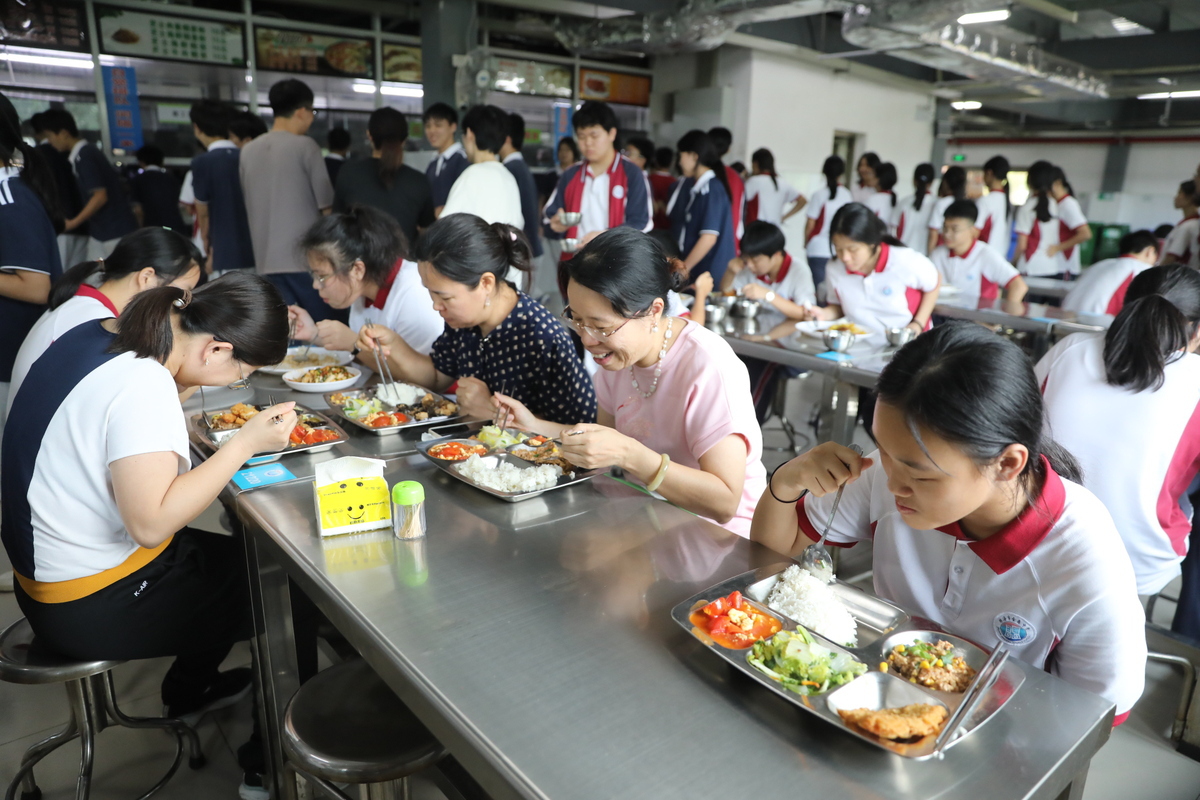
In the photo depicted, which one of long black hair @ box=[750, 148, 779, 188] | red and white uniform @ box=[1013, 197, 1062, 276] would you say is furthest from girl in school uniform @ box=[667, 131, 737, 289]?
red and white uniform @ box=[1013, 197, 1062, 276]

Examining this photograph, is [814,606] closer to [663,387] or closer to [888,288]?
[663,387]

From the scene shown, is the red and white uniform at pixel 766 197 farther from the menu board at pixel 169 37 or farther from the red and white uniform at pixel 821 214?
the menu board at pixel 169 37

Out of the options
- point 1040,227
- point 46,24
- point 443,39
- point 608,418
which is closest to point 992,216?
point 1040,227

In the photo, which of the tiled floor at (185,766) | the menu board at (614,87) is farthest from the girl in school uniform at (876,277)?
the menu board at (614,87)

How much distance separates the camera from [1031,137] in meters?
14.1

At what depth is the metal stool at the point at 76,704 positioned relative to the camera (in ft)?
4.60

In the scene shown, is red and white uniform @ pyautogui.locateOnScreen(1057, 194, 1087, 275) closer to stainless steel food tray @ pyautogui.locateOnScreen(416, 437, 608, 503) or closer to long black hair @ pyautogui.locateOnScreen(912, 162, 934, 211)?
long black hair @ pyautogui.locateOnScreen(912, 162, 934, 211)

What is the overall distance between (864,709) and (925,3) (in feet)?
20.1

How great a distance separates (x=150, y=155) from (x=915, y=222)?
6149 millimetres

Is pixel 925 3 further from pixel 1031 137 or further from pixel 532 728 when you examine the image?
pixel 1031 137

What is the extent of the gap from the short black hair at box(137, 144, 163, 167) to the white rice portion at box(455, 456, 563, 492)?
534cm

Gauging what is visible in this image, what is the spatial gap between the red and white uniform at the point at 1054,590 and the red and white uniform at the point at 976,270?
366 centimetres

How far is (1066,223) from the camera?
6234mm

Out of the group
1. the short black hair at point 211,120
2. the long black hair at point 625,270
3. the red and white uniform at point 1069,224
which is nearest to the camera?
the long black hair at point 625,270
